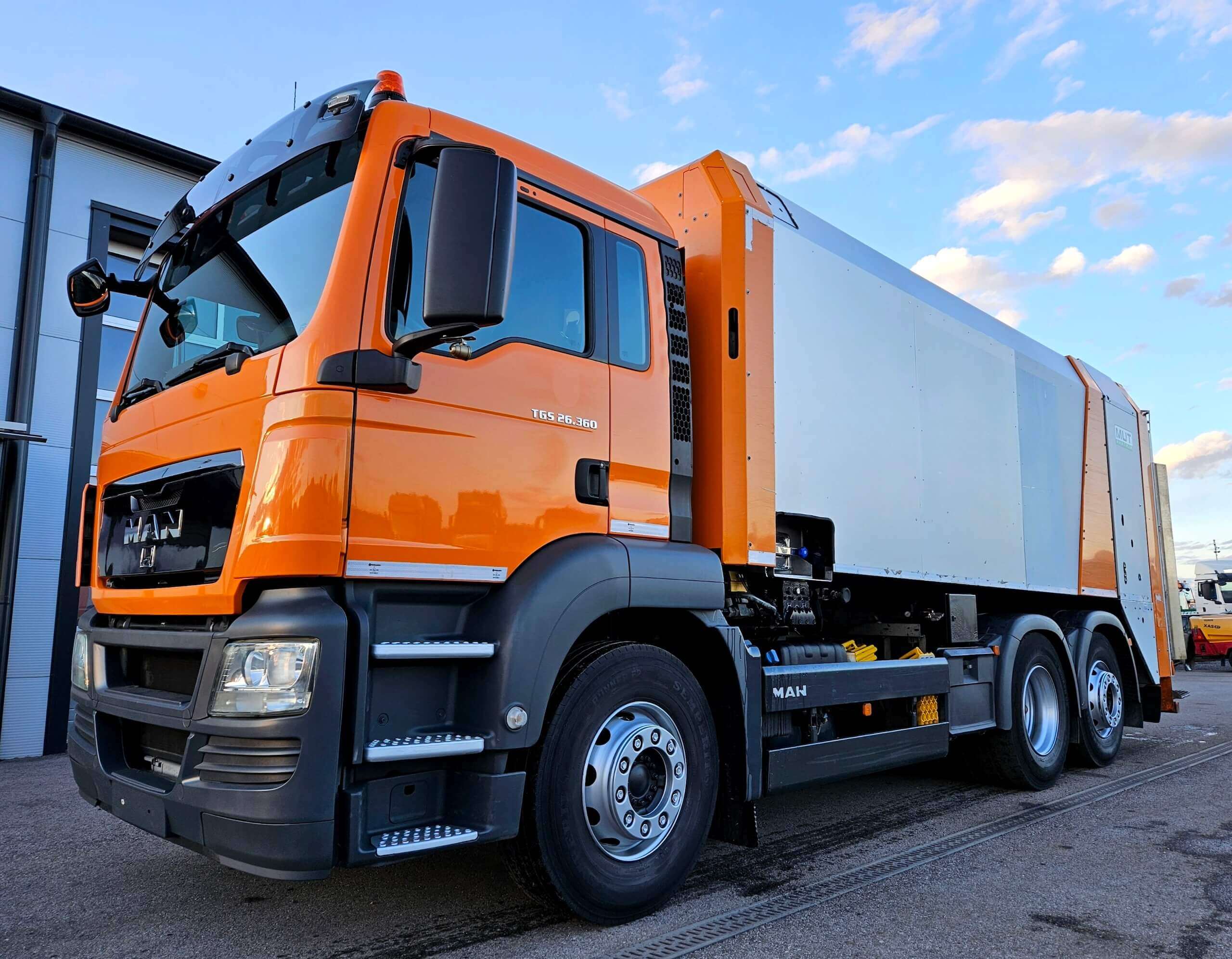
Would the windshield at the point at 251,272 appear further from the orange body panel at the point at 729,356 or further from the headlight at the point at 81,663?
the orange body panel at the point at 729,356

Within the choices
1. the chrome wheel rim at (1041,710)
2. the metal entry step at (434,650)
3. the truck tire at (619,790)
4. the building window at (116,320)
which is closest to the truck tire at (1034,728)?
the chrome wheel rim at (1041,710)

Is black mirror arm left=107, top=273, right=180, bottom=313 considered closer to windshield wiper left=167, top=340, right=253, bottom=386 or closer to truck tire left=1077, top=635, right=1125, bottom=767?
windshield wiper left=167, top=340, right=253, bottom=386

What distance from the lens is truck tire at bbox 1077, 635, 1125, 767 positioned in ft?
23.1

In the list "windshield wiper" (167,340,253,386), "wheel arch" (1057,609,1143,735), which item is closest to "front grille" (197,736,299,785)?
"windshield wiper" (167,340,253,386)

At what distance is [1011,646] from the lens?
624 centimetres

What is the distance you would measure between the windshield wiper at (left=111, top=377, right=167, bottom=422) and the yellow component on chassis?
4.27m

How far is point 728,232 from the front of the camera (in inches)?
175

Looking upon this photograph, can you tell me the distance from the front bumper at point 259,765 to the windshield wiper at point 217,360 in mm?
865

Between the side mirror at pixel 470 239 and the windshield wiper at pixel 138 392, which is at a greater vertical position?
the side mirror at pixel 470 239

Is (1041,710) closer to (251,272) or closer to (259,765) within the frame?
(259,765)

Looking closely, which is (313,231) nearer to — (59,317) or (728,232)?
(728,232)

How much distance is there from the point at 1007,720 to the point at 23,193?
879 centimetres

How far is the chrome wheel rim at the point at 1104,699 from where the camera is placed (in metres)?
7.19

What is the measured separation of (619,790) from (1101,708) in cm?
540
